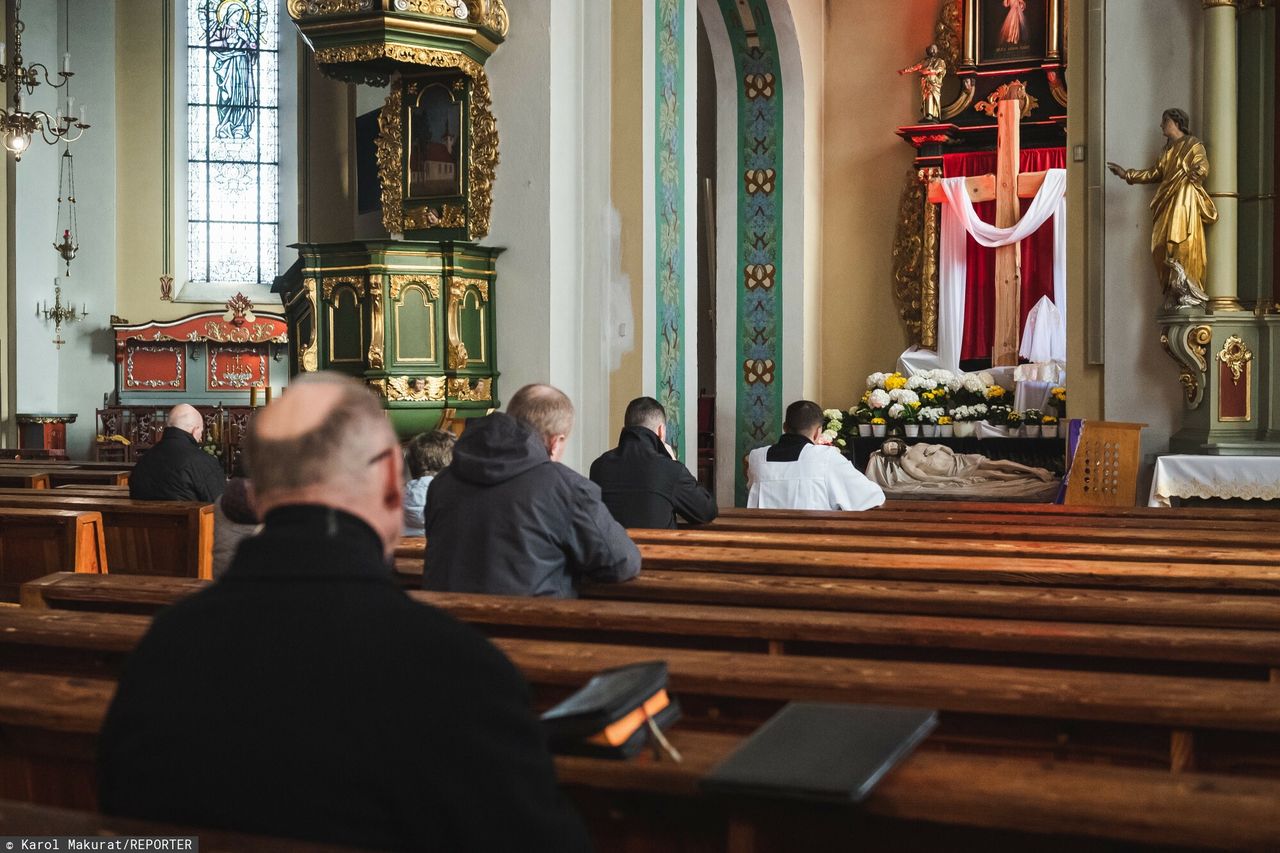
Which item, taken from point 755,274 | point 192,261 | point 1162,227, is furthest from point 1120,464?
point 192,261

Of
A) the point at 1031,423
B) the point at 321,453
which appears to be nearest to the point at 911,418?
the point at 1031,423

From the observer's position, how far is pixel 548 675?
2307 millimetres

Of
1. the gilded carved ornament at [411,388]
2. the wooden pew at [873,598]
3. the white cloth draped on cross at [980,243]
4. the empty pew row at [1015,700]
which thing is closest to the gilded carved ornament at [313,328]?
the gilded carved ornament at [411,388]

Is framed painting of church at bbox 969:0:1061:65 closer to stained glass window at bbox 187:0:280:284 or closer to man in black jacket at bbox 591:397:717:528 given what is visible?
stained glass window at bbox 187:0:280:284

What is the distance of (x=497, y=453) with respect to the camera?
353cm

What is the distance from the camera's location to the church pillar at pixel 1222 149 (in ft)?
29.9

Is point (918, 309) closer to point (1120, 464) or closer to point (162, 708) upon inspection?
point (1120, 464)

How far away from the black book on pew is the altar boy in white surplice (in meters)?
5.06

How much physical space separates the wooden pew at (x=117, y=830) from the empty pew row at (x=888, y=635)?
1.31 metres

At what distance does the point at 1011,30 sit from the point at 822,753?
1309 centimetres

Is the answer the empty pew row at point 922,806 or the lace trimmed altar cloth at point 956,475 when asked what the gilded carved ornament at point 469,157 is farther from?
the empty pew row at point 922,806

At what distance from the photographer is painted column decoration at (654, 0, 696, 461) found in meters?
9.25

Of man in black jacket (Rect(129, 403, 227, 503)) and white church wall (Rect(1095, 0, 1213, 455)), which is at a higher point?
white church wall (Rect(1095, 0, 1213, 455))

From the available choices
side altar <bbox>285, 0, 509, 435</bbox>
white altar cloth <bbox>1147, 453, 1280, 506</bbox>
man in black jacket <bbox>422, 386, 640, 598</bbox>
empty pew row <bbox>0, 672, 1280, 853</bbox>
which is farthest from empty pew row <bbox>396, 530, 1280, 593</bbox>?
white altar cloth <bbox>1147, 453, 1280, 506</bbox>
